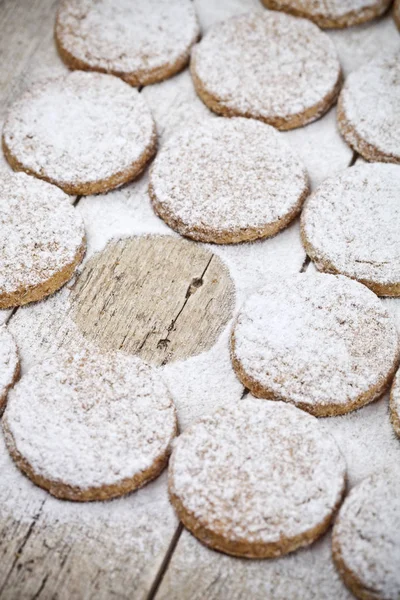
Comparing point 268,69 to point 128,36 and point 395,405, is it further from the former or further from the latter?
point 395,405

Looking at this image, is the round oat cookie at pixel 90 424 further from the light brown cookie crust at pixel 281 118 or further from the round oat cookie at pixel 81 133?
the light brown cookie crust at pixel 281 118

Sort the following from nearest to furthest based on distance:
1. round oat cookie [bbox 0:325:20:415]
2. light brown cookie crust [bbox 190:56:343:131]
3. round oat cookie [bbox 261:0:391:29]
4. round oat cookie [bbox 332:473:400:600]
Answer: round oat cookie [bbox 332:473:400:600]
round oat cookie [bbox 0:325:20:415]
light brown cookie crust [bbox 190:56:343:131]
round oat cookie [bbox 261:0:391:29]

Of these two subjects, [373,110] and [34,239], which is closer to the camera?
[34,239]

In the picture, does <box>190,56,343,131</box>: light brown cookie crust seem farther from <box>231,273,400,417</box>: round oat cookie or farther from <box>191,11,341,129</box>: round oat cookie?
<box>231,273,400,417</box>: round oat cookie

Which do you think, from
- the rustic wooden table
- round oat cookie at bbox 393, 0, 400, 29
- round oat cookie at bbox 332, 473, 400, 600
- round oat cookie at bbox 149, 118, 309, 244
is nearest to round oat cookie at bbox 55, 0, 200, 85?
the rustic wooden table

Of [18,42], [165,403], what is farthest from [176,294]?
[18,42]

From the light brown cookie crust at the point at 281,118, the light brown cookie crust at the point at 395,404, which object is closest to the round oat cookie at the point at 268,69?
the light brown cookie crust at the point at 281,118

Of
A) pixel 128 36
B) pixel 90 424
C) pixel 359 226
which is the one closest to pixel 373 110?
pixel 359 226
